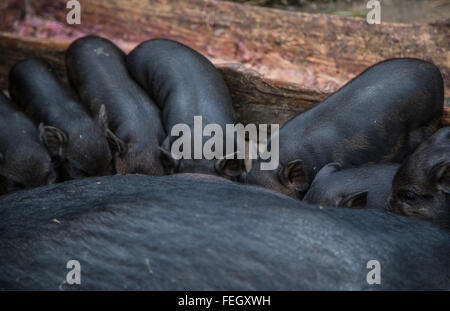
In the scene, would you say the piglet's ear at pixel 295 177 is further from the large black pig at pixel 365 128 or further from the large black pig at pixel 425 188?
the large black pig at pixel 425 188

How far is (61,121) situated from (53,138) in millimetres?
183

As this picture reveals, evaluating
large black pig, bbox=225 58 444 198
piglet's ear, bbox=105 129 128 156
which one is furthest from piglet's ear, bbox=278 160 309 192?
piglet's ear, bbox=105 129 128 156

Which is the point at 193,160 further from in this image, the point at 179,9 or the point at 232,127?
the point at 179,9

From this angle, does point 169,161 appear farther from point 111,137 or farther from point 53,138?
point 53,138

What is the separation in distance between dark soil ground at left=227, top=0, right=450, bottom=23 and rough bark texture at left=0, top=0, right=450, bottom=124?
138 centimetres

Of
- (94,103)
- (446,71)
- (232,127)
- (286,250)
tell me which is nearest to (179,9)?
(94,103)

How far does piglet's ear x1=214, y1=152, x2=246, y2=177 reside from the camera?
2958 mm

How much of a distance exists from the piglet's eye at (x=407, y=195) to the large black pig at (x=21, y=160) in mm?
1743

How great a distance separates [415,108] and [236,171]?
0.99m

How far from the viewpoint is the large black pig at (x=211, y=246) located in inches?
59.6

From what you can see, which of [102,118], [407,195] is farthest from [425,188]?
[102,118]

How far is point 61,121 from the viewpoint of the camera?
3287 mm

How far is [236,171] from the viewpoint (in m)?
3.03

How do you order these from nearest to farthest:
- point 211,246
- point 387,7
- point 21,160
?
point 211,246
point 21,160
point 387,7
